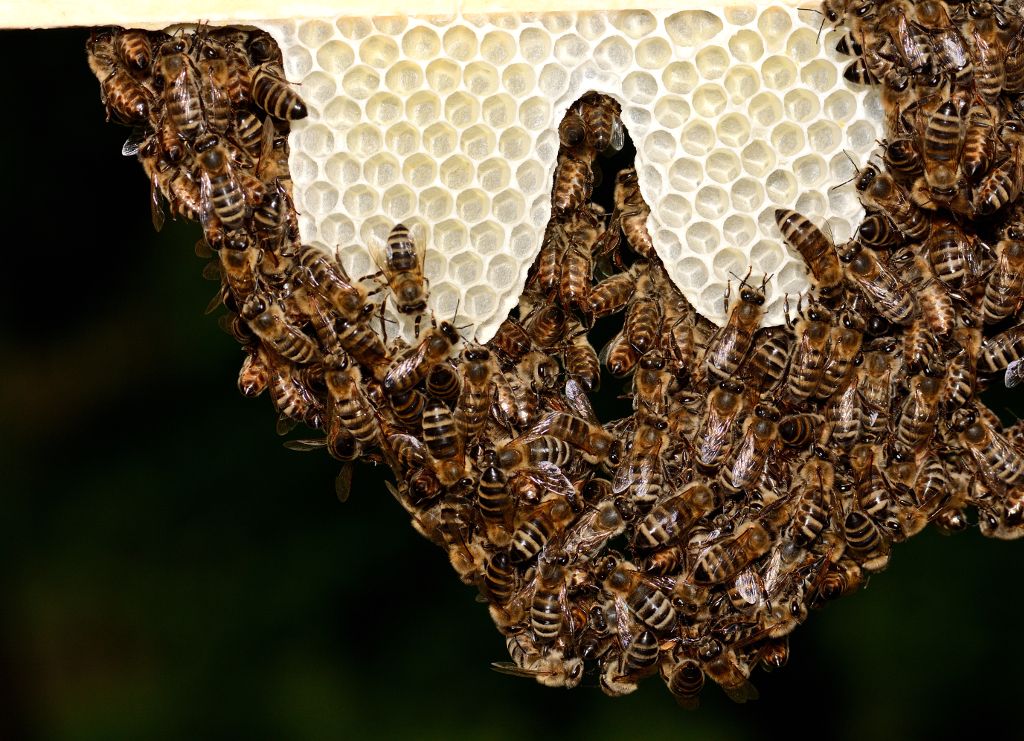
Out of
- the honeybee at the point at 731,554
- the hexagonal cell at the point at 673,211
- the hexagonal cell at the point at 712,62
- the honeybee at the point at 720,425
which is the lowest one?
the honeybee at the point at 731,554

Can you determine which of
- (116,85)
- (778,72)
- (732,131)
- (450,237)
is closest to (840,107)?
(778,72)

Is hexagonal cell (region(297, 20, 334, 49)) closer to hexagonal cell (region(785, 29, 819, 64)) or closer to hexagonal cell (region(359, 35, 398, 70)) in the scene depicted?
hexagonal cell (region(359, 35, 398, 70))

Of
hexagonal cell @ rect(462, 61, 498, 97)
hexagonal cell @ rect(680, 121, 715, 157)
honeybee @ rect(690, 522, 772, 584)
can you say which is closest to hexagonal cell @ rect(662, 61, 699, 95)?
hexagonal cell @ rect(680, 121, 715, 157)

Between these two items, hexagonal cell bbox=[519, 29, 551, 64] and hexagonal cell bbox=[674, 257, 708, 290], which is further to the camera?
hexagonal cell bbox=[674, 257, 708, 290]

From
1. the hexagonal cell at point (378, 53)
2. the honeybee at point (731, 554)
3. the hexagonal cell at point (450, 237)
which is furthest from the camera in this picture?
the hexagonal cell at point (450, 237)

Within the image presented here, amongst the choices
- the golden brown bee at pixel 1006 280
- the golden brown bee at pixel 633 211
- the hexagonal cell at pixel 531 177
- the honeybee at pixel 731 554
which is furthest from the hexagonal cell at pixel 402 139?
the golden brown bee at pixel 1006 280

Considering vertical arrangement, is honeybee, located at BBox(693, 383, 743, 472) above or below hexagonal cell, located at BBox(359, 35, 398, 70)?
below

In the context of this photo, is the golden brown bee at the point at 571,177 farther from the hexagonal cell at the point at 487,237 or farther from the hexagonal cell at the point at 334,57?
the hexagonal cell at the point at 334,57

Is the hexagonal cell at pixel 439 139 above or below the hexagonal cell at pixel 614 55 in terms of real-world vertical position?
below
